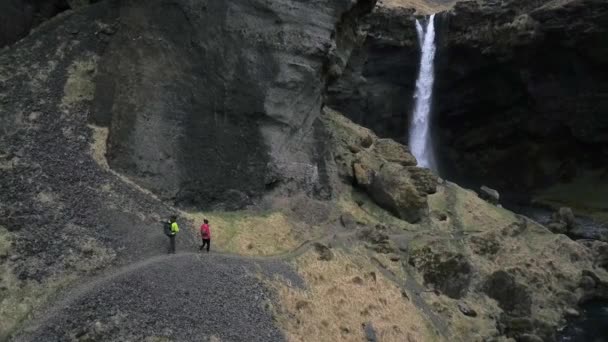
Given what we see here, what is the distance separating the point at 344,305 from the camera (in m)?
26.5

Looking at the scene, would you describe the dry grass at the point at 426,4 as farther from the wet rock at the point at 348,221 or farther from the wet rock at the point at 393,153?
the wet rock at the point at 348,221

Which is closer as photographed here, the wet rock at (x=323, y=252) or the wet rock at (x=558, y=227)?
the wet rock at (x=323, y=252)

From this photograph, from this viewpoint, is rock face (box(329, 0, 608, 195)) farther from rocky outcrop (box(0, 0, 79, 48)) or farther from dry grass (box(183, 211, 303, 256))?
rocky outcrop (box(0, 0, 79, 48))

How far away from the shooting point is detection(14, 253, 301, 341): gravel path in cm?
1927

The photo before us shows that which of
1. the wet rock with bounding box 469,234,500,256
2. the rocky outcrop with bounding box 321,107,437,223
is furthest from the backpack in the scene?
the wet rock with bounding box 469,234,500,256

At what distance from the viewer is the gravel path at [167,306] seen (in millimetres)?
19266

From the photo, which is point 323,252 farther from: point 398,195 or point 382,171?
point 382,171

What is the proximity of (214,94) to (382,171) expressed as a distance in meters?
14.7

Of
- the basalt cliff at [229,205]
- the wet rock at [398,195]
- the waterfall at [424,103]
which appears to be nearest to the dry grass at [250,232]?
the basalt cliff at [229,205]

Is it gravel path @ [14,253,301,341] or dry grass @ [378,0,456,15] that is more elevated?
dry grass @ [378,0,456,15]

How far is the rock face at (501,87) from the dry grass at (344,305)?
31050 mm

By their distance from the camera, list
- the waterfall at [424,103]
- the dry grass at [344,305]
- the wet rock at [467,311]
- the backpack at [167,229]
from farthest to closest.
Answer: the waterfall at [424,103] → the wet rock at [467,311] → the backpack at [167,229] → the dry grass at [344,305]

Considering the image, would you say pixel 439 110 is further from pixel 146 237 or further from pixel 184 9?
pixel 146 237

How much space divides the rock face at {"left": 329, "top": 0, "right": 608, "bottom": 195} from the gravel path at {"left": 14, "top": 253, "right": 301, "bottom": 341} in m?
36.6
